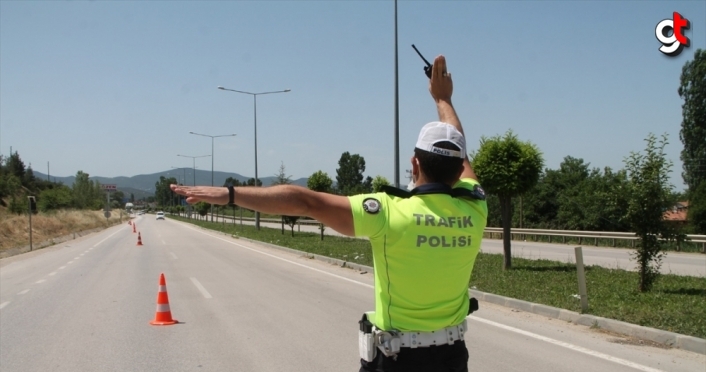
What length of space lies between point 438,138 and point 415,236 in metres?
0.42

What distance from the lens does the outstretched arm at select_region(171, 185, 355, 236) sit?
7.96 ft

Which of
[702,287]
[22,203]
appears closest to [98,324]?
[702,287]

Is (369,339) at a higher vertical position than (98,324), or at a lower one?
higher

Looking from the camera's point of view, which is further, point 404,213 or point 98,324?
point 98,324

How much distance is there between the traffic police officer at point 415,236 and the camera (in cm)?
246

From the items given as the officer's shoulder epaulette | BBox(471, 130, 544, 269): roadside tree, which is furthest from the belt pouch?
BBox(471, 130, 544, 269): roadside tree

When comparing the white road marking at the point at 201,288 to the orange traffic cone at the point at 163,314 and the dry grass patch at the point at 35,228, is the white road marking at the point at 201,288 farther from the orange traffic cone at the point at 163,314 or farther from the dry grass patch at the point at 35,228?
the dry grass patch at the point at 35,228

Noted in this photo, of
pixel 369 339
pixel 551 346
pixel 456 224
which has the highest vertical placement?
pixel 456 224

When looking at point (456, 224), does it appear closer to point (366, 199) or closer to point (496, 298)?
point (366, 199)

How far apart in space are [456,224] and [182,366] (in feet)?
17.8

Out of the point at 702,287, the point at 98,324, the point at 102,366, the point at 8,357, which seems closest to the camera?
the point at 102,366

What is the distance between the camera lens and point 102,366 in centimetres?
711

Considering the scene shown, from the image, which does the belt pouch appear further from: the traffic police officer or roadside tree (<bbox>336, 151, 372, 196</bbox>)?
roadside tree (<bbox>336, 151, 372, 196</bbox>)
